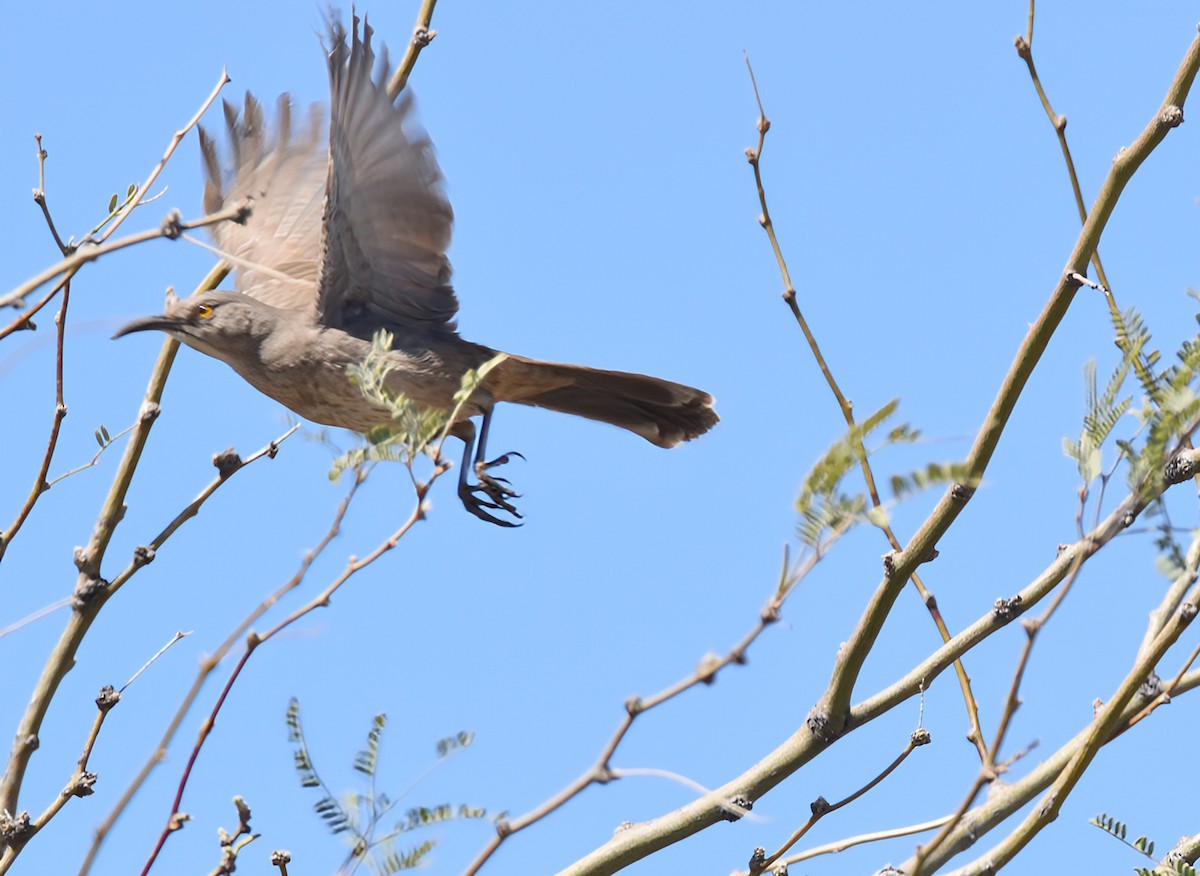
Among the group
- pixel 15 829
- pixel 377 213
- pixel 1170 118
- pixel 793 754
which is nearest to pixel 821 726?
pixel 793 754

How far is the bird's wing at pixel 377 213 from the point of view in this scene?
17.3ft

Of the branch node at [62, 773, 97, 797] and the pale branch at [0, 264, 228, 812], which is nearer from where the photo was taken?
the branch node at [62, 773, 97, 797]

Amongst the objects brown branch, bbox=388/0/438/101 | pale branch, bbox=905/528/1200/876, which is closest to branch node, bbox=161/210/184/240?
pale branch, bbox=905/528/1200/876

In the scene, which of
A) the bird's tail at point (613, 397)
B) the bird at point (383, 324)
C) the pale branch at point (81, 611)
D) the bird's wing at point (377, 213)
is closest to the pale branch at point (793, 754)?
the pale branch at point (81, 611)

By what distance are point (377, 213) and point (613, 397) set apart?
4.38 feet

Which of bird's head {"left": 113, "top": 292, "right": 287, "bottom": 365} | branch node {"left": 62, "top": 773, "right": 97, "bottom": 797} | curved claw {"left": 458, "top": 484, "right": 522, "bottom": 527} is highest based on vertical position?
Answer: bird's head {"left": 113, "top": 292, "right": 287, "bottom": 365}

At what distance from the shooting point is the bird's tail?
6.25 m

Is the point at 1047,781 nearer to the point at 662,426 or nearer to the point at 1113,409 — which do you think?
the point at 1113,409

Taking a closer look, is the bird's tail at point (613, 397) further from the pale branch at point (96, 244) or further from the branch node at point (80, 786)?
the branch node at point (80, 786)

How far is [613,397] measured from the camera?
21.2ft

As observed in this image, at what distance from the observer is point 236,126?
750 cm

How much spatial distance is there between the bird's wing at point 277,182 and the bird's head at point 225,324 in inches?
50.7

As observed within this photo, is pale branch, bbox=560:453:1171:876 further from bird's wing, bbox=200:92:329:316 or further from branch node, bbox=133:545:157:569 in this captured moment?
bird's wing, bbox=200:92:329:316

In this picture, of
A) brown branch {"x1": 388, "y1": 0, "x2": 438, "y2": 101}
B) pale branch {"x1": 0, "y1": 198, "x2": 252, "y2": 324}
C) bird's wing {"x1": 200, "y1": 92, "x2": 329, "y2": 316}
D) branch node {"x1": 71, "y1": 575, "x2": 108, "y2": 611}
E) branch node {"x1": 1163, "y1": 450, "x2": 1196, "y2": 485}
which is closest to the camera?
pale branch {"x1": 0, "y1": 198, "x2": 252, "y2": 324}
